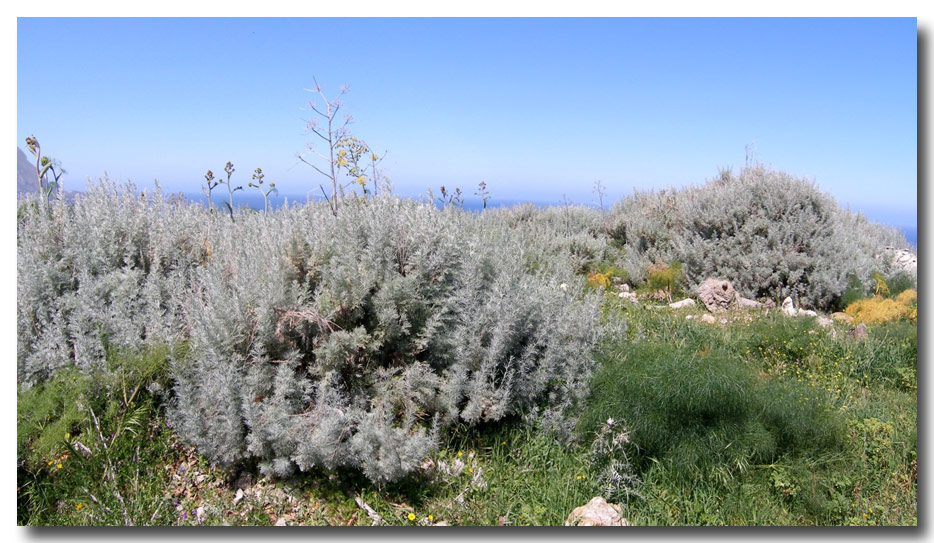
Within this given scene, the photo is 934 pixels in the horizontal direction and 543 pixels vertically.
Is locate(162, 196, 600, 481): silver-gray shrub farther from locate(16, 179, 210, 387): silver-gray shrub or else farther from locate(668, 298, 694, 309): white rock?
locate(668, 298, 694, 309): white rock

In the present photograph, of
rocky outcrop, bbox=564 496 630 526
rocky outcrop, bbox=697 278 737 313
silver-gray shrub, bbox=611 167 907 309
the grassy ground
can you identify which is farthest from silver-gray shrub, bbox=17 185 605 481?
silver-gray shrub, bbox=611 167 907 309

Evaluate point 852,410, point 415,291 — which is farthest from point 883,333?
point 415,291

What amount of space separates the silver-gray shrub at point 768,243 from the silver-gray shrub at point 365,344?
3.72 m

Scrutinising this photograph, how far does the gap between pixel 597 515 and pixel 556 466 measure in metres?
0.46

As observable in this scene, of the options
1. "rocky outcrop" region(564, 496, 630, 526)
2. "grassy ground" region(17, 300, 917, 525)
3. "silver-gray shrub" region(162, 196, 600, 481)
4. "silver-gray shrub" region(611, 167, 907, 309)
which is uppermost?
"silver-gray shrub" region(611, 167, 907, 309)

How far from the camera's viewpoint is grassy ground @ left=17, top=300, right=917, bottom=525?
2824mm

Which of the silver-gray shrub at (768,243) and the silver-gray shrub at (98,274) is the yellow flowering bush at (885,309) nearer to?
the silver-gray shrub at (768,243)

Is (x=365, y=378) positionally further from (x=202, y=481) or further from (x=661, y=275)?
(x=661, y=275)

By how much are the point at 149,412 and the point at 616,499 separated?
257 cm

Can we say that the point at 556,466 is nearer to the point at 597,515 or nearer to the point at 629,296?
the point at 597,515

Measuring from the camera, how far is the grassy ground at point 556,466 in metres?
2.82

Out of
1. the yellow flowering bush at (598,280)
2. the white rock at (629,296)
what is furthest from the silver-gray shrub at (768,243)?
the white rock at (629,296)

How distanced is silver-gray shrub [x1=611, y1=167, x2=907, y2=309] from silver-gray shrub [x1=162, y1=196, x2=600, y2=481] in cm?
372

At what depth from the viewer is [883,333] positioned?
455cm
